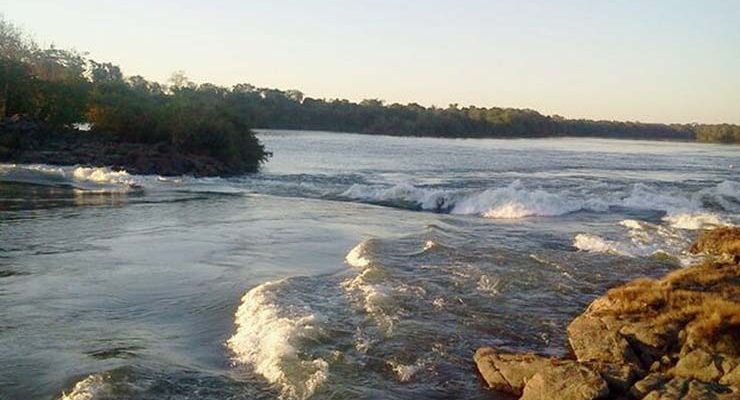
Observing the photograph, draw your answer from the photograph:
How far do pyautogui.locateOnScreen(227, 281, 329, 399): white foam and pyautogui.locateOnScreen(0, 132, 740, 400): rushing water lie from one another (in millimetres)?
34

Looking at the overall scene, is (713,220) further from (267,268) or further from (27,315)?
(27,315)

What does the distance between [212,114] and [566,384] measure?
4189 cm

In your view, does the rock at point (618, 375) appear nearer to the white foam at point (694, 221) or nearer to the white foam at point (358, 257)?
the white foam at point (358, 257)

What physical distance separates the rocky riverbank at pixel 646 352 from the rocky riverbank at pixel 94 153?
33280mm

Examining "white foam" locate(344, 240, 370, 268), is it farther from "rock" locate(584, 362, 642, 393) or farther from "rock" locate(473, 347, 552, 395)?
"rock" locate(584, 362, 642, 393)

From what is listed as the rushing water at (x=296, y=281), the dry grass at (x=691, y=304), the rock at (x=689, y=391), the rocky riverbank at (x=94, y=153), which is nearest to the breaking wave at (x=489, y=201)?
the rushing water at (x=296, y=281)

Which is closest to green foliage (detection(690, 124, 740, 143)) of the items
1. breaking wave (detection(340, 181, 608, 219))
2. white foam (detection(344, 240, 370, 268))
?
breaking wave (detection(340, 181, 608, 219))

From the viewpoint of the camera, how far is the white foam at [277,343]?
27.4 feet

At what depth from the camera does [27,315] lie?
420 inches

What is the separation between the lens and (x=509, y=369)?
830cm

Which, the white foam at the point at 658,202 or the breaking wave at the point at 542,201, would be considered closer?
the breaking wave at the point at 542,201

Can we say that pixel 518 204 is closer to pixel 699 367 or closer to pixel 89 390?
pixel 699 367

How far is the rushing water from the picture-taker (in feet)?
28.0

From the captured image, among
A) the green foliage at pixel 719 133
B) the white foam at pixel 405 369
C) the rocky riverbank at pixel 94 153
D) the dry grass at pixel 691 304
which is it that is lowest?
the white foam at pixel 405 369
